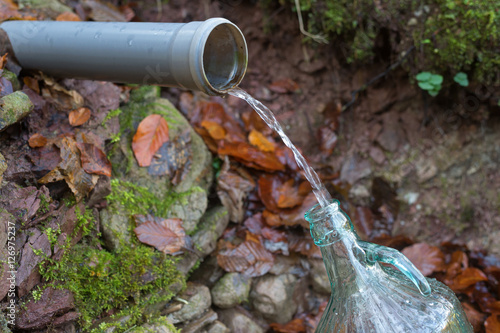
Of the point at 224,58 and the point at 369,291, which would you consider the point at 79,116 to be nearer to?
the point at 224,58

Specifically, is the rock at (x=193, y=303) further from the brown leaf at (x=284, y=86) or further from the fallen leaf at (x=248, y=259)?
the brown leaf at (x=284, y=86)

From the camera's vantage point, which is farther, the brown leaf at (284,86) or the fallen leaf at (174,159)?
the brown leaf at (284,86)

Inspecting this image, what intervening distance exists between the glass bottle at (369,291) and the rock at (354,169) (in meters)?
1.45

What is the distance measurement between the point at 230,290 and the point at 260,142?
997mm

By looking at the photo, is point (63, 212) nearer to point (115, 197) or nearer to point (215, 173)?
point (115, 197)

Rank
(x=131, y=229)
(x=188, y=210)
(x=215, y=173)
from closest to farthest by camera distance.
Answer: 1. (x=131, y=229)
2. (x=188, y=210)
3. (x=215, y=173)

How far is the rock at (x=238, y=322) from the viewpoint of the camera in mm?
2354

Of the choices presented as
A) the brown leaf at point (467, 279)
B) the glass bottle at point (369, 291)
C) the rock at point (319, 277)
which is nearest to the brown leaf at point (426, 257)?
the brown leaf at point (467, 279)

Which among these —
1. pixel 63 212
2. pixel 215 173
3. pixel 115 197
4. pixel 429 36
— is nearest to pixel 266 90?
pixel 215 173

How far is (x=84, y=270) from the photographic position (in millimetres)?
1847

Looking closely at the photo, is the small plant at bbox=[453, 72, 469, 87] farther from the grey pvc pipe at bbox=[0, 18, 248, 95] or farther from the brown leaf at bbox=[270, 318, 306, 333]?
the brown leaf at bbox=[270, 318, 306, 333]

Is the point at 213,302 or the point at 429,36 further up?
the point at 429,36

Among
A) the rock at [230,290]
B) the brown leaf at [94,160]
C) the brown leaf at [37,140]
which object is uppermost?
the brown leaf at [37,140]

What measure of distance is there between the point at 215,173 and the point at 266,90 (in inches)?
38.1
